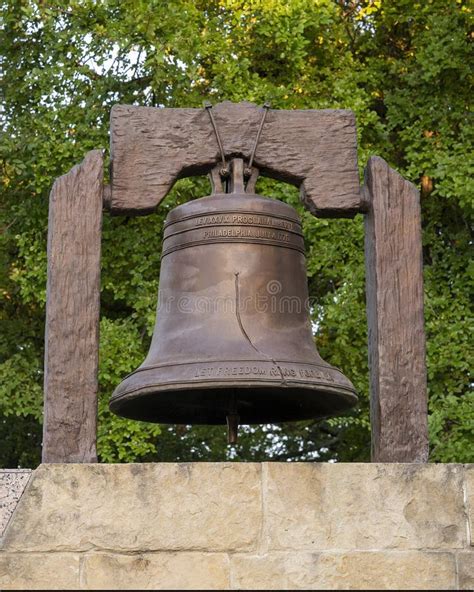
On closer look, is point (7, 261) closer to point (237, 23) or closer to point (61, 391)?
point (237, 23)

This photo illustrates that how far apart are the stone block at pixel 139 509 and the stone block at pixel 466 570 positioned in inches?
27.9

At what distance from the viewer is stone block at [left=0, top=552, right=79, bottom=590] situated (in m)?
4.06

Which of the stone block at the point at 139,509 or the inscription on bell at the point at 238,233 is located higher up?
the inscription on bell at the point at 238,233

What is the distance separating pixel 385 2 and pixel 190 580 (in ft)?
29.2

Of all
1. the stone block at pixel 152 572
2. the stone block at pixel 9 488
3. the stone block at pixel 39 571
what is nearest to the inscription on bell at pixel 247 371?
the stone block at pixel 152 572

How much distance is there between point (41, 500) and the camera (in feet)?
13.6

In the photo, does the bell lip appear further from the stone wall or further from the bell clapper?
the stone wall

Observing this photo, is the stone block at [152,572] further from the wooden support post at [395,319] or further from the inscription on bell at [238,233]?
the inscription on bell at [238,233]

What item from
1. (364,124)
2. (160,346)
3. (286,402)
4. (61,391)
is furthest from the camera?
(364,124)

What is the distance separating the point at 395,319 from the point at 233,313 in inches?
24.3

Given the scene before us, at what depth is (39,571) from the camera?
4070mm

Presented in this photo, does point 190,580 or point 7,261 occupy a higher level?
point 7,261

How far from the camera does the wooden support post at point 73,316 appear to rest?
438 cm

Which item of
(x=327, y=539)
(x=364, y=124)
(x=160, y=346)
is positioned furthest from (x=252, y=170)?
(x=364, y=124)
